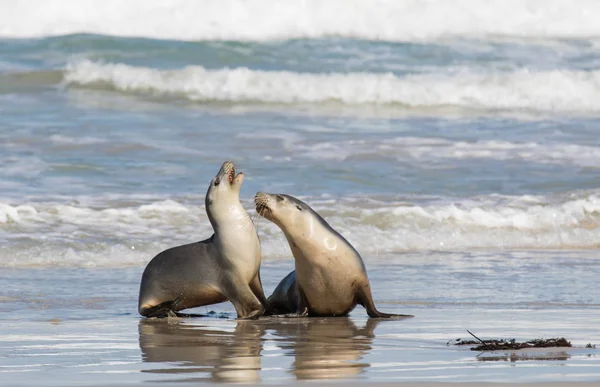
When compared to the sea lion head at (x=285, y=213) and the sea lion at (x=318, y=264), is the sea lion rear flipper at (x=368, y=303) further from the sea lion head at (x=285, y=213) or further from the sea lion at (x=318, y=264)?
the sea lion head at (x=285, y=213)

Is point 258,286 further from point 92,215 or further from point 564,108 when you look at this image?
point 564,108

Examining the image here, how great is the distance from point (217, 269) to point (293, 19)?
2001 cm

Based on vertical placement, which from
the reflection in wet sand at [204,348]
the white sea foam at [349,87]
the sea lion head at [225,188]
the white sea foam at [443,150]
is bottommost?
the reflection in wet sand at [204,348]

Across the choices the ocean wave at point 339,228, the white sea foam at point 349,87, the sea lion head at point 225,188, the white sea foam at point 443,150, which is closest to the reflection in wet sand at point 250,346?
the sea lion head at point 225,188

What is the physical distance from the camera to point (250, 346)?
19.5 feet

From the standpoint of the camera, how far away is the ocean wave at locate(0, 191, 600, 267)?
1020cm

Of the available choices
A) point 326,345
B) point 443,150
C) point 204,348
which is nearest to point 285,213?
point 326,345

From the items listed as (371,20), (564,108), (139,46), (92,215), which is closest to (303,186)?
(92,215)

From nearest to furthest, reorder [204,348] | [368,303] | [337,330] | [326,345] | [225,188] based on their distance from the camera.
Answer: [204,348]
[326,345]
[337,330]
[368,303]
[225,188]

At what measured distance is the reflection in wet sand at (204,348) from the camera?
4.99 metres

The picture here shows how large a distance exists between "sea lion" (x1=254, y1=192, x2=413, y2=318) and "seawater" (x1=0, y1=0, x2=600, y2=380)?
57 centimetres

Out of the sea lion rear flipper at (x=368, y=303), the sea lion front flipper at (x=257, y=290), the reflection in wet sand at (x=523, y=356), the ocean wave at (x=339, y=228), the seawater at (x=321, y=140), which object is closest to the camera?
the reflection in wet sand at (x=523, y=356)

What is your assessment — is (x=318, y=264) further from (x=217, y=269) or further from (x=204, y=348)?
(x=204, y=348)

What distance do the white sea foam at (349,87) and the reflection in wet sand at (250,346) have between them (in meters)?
13.6
